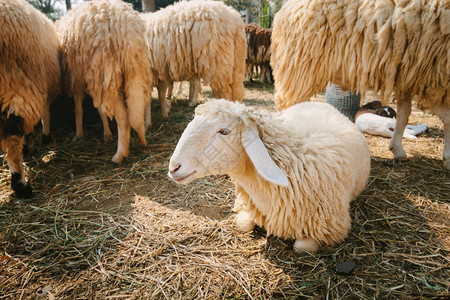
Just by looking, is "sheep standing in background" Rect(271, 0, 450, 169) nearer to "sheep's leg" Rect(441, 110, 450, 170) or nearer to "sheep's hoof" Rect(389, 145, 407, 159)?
"sheep's leg" Rect(441, 110, 450, 170)

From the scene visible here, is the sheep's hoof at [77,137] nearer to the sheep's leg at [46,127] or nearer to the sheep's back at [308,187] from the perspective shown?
the sheep's leg at [46,127]

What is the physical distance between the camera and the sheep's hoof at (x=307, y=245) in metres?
1.75

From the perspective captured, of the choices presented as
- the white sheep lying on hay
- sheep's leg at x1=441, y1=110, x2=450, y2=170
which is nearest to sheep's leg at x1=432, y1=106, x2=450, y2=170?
sheep's leg at x1=441, y1=110, x2=450, y2=170

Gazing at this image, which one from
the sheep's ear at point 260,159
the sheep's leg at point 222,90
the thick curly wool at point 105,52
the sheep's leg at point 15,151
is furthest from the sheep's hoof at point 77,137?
the sheep's ear at point 260,159

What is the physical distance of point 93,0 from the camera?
2979 millimetres

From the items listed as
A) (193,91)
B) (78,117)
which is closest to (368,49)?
(78,117)

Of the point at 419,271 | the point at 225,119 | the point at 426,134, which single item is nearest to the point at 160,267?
the point at 225,119

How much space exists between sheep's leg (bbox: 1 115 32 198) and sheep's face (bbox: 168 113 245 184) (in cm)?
177

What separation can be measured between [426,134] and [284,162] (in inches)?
136

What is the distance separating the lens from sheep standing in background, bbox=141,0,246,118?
3.67 metres

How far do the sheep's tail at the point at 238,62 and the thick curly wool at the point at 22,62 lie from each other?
2390 mm

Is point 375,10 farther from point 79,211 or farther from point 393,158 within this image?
point 79,211

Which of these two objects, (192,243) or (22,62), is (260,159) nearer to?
(192,243)

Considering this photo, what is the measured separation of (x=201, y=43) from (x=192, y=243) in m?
2.77
